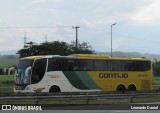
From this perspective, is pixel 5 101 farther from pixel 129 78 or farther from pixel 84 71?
pixel 129 78

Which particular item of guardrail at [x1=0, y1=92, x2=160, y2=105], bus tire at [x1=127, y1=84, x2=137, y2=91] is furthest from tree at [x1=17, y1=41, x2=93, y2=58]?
guardrail at [x1=0, y1=92, x2=160, y2=105]

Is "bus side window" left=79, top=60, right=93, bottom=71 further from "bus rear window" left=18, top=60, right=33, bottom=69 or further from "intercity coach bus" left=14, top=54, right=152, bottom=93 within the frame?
"bus rear window" left=18, top=60, right=33, bottom=69

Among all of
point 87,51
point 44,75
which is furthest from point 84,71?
point 87,51

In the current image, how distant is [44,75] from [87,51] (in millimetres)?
55487

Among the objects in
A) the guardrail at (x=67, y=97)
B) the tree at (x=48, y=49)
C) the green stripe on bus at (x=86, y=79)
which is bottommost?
the guardrail at (x=67, y=97)

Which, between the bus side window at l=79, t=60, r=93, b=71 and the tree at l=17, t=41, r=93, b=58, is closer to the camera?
the bus side window at l=79, t=60, r=93, b=71

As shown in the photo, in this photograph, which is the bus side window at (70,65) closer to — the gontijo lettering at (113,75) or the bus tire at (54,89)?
the bus tire at (54,89)

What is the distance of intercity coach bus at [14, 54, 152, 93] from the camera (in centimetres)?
3359

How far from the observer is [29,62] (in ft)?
110

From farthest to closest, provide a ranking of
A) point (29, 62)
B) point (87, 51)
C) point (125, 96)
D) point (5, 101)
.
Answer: point (87, 51) → point (29, 62) → point (125, 96) → point (5, 101)

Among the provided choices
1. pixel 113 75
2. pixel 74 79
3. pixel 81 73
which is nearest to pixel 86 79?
pixel 81 73

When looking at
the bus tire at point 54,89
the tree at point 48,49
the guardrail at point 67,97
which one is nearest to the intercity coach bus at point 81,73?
the bus tire at point 54,89

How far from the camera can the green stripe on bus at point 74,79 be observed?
34888 millimetres

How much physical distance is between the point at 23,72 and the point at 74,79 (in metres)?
4.15
